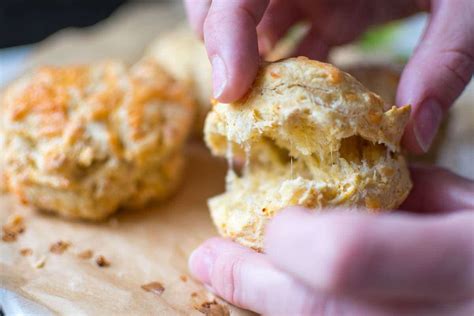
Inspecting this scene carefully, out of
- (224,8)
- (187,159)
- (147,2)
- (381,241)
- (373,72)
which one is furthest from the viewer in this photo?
(147,2)

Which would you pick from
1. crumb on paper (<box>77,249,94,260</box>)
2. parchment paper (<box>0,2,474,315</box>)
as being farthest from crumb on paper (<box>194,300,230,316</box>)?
crumb on paper (<box>77,249,94,260</box>)

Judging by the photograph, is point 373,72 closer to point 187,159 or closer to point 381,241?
point 187,159

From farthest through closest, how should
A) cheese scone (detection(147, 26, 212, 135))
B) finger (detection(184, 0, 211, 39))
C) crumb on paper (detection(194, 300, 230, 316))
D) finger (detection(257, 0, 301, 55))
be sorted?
cheese scone (detection(147, 26, 212, 135)) < finger (detection(257, 0, 301, 55)) < finger (detection(184, 0, 211, 39)) < crumb on paper (detection(194, 300, 230, 316))

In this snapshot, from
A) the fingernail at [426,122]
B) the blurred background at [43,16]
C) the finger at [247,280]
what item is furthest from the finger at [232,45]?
the blurred background at [43,16]

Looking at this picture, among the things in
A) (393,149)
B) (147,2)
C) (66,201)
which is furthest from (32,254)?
(147,2)

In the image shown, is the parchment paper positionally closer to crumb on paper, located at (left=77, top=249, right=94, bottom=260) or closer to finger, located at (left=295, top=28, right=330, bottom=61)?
crumb on paper, located at (left=77, top=249, right=94, bottom=260)

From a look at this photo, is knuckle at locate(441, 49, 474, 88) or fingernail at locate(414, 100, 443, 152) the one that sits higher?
knuckle at locate(441, 49, 474, 88)

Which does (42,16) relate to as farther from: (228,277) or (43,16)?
(228,277)
